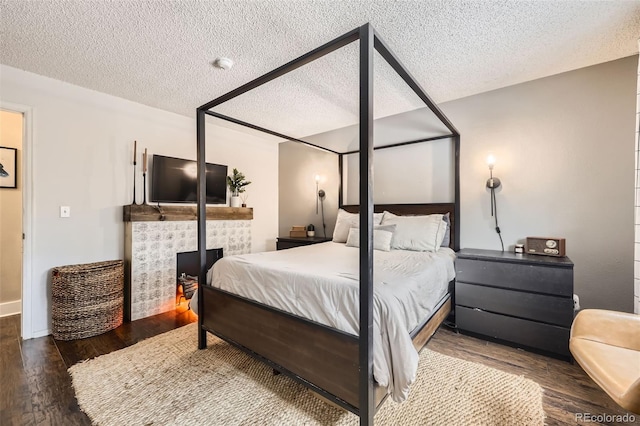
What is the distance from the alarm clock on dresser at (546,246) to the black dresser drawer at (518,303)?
→ 48 centimetres

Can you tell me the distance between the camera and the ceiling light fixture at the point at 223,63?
2.26 metres

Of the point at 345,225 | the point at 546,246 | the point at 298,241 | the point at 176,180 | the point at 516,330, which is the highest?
the point at 176,180

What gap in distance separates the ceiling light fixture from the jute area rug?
8.08 ft

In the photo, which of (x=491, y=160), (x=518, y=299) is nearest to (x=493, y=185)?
(x=491, y=160)

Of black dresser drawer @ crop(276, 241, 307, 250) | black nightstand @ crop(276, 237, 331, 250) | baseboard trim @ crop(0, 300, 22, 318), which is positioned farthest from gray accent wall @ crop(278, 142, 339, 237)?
baseboard trim @ crop(0, 300, 22, 318)

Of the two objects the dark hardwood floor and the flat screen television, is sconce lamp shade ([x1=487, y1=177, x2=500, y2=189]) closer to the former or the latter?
the dark hardwood floor

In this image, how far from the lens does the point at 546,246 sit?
2445 mm

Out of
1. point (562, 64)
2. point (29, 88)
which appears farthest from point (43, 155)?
point (562, 64)

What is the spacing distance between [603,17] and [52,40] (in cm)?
396

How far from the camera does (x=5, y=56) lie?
2184 millimetres

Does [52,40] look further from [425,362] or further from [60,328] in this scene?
[425,362]

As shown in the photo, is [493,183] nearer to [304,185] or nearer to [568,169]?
[568,169]

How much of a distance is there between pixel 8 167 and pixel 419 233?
15.4ft

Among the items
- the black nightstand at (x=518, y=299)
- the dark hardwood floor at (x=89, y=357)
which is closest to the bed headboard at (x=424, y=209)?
the black nightstand at (x=518, y=299)
